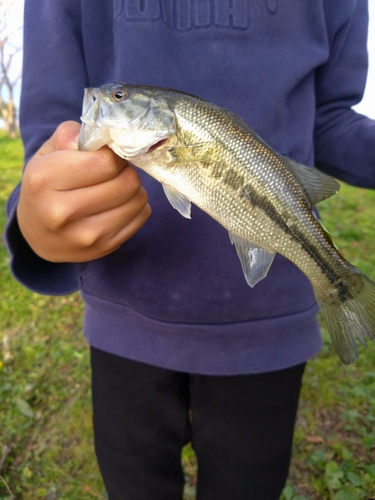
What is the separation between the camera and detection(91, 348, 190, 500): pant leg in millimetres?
1562

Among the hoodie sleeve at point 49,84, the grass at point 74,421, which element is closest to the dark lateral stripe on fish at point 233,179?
the hoodie sleeve at point 49,84

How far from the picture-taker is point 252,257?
3.99 feet

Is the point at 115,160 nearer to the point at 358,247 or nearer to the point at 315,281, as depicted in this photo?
the point at 315,281

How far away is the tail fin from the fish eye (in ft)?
2.90

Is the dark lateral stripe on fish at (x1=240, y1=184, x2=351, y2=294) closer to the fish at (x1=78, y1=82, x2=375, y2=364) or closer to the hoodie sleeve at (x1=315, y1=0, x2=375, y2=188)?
the fish at (x1=78, y1=82, x2=375, y2=364)

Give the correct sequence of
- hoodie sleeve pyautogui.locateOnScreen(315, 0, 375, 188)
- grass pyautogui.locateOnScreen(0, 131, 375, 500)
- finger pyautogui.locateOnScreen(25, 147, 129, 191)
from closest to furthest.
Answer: finger pyautogui.locateOnScreen(25, 147, 129, 191)
hoodie sleeve pyautogui.locateOnScreen(315, 0, 375, 188)
grass pyautogui.locateOnScreen(0, 131, 375, 500)

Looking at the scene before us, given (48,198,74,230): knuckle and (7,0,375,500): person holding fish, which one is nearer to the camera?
(48,198,74,230): knuckle

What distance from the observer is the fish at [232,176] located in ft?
3.67

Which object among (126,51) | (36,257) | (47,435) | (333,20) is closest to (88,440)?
(47,435)

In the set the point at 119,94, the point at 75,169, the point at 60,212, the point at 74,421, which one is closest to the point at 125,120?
the point at 119,94

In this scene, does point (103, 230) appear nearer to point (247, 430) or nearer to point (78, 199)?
point (78, 199)

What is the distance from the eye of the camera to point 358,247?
14.7ft

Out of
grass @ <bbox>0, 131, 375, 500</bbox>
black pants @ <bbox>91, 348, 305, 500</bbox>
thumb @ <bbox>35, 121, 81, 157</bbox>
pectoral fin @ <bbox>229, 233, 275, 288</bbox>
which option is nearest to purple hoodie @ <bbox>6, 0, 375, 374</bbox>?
black pants @ <bbox>91, 348, 305, 500</bbox>

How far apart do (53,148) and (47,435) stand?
220cm
